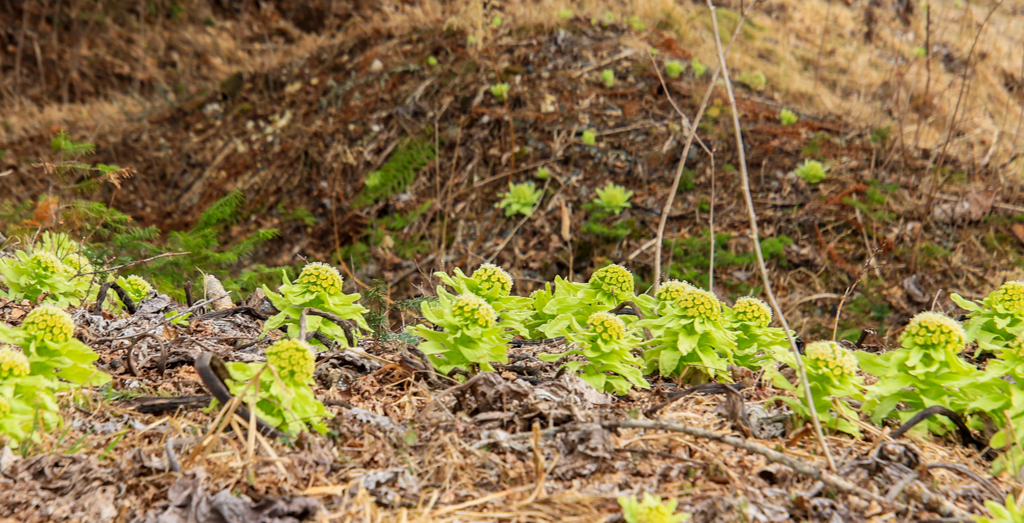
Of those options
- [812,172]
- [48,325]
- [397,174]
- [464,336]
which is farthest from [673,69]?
[48,325]

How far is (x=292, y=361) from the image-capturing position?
1585 millimetres

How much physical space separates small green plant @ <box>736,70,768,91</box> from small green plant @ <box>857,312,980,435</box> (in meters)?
5.79

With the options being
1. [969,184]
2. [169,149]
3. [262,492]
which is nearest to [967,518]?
[262,492]

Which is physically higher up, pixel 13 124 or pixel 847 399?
pixel 847 399

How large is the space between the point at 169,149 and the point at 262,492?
24.9ft

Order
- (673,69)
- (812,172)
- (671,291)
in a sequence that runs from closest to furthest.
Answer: (671,291), (812,172), (673,69)

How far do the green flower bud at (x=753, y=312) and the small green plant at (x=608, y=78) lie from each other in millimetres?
4995

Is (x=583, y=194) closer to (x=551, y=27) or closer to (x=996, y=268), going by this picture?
(x=551, y=27)

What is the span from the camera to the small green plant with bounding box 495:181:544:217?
6.06 meters

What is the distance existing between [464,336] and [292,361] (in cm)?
55

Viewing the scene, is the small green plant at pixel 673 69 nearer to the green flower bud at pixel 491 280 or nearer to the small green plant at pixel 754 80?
the small green plant at pixel 754 80

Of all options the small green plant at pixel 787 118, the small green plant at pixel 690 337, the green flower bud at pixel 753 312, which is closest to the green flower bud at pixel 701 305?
the small green plant at pixel 690 337

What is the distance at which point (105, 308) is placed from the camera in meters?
2.68

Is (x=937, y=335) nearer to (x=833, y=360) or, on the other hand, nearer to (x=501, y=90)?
(x=833, y=360)
